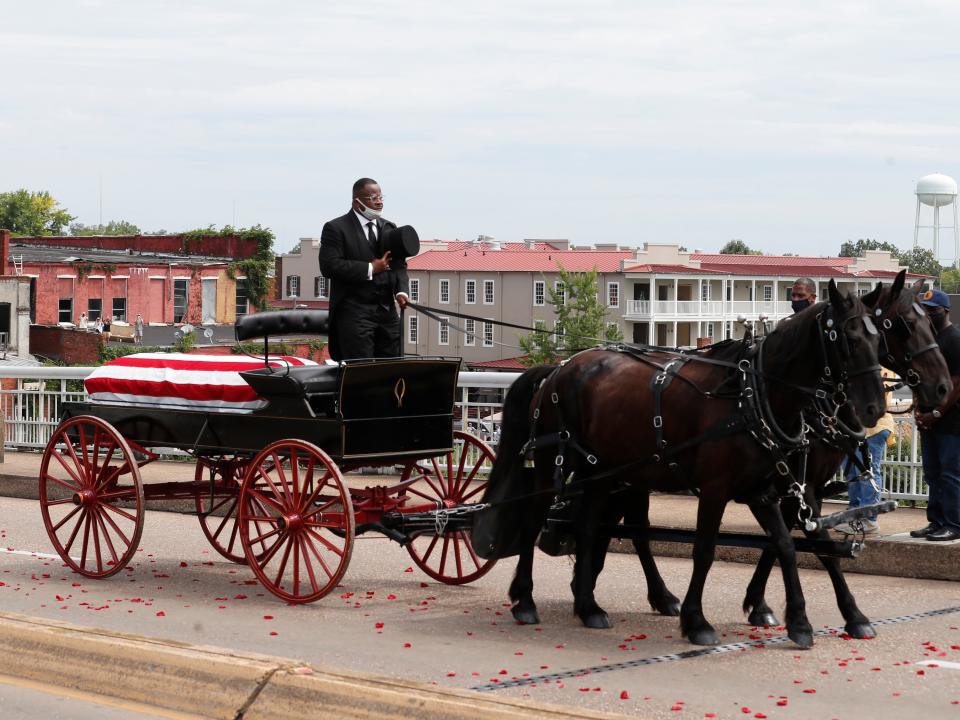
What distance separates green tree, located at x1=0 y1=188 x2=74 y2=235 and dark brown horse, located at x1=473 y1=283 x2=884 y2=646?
125m

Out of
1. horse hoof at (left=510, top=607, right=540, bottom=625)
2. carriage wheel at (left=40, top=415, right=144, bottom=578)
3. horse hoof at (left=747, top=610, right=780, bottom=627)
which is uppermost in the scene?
carriage wheel at (left=40, top=415, right=144, bottom=578)

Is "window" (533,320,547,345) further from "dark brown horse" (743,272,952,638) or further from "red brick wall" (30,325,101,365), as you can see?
"red brick wall" (30,325,101,365)

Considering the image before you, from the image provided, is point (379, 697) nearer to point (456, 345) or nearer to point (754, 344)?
point (754, 344)

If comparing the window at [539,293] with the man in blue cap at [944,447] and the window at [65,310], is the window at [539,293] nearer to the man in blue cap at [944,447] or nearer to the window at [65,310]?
the window at [65,310]

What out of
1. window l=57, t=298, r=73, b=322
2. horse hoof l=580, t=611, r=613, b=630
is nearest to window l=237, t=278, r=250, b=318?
window l=57, t=298, r=73, b=322

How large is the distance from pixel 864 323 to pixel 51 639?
15.7ft

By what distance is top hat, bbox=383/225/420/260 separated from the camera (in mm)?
10250

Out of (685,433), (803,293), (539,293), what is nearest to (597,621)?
(685,433)

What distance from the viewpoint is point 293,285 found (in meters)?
124

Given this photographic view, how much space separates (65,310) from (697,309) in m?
49.9

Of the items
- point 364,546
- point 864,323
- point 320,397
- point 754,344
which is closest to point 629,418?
point 754,344

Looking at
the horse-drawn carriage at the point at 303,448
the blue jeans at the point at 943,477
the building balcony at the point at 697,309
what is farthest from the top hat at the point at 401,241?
the building balcony at the point at 697,309

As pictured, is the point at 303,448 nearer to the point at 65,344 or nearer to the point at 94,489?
the point at 94,489

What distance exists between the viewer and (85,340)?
71.1 metres
